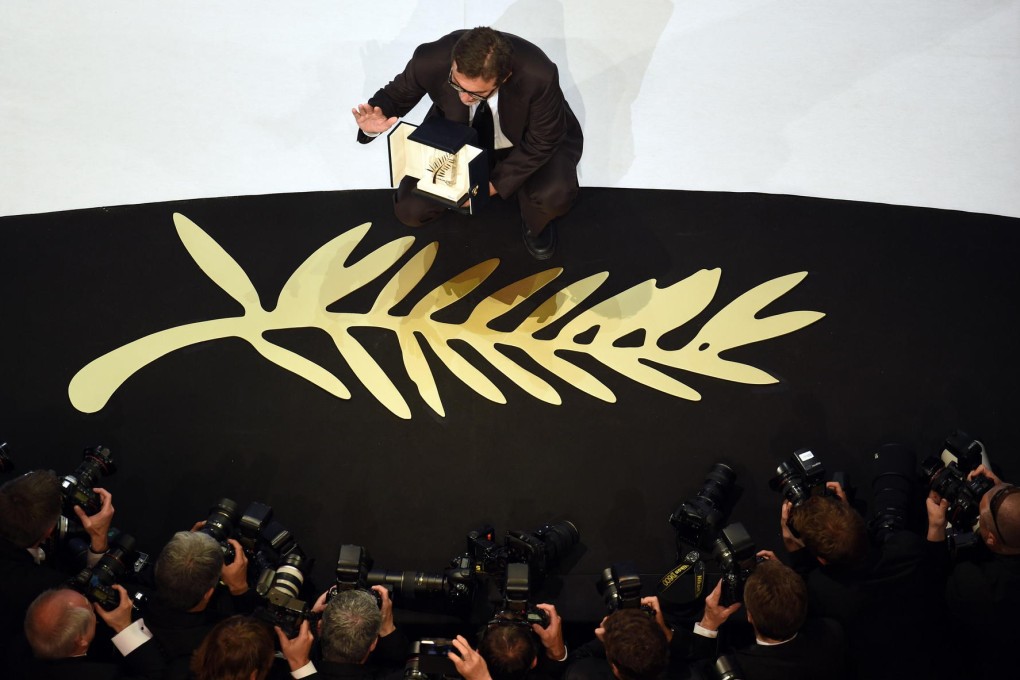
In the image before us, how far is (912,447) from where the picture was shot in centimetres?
341

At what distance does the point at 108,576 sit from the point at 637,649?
68.5 inches

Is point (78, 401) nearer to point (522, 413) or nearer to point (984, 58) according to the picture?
point (522, 413)

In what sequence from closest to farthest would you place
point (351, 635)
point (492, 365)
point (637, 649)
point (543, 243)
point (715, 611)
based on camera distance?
point (637, 649) → point (351, 635) → point (715, 611) → point (492, 365) → point (543, 243)

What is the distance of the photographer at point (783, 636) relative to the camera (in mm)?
2699

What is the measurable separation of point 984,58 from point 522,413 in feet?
9.45

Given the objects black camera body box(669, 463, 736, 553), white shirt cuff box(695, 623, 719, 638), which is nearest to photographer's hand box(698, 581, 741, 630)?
white shirt cuff box(695, 623, 719, 638)

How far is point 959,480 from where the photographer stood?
3029 mm

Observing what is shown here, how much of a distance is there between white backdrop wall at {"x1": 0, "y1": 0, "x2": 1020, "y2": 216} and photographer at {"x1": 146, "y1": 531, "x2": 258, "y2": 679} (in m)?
1.77

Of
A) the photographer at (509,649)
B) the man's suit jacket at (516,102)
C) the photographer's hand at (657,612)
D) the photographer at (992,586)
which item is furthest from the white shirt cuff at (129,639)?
the photographer at (992,586)

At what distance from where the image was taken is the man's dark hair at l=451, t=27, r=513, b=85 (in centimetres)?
301

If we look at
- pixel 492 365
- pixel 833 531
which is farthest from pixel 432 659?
pixel 833 531

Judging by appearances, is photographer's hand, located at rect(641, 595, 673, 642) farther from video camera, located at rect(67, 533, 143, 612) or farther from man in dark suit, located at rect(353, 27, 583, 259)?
video camera, located at rect(67, 533, 143, 612)

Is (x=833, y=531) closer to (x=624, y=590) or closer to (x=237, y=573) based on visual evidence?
(x=624, y=590)

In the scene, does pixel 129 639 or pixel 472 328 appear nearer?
pixel 129 639
